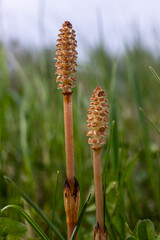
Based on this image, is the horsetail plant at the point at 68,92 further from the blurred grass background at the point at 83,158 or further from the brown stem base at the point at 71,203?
the blurred grass background at the point at 83,158

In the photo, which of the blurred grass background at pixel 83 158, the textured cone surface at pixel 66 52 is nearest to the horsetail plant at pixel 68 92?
the textured cone surface at pixel 66 52

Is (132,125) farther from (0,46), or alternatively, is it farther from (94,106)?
(94,106)

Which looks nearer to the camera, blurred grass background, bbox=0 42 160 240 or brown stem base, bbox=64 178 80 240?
brown stem base, bbox=64 178 80 240

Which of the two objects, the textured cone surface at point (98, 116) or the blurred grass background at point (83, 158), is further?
A: the blurred grass background at point (83, 158)

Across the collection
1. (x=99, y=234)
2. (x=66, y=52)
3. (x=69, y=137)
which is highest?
(x=66, y=52)

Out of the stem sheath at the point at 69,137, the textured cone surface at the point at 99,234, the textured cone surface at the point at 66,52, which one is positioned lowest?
the textured cone surface at the point at 99,234

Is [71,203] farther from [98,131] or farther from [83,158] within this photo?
[83,158]

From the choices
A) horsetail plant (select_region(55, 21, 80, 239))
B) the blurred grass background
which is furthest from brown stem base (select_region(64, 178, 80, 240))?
the blurred grass background

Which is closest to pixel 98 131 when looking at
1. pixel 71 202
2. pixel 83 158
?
pixel 71 202

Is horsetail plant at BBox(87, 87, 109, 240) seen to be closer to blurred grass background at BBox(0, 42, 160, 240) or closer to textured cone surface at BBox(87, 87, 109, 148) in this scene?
textured cone surface at BBox(87, 87, 109, 148)
